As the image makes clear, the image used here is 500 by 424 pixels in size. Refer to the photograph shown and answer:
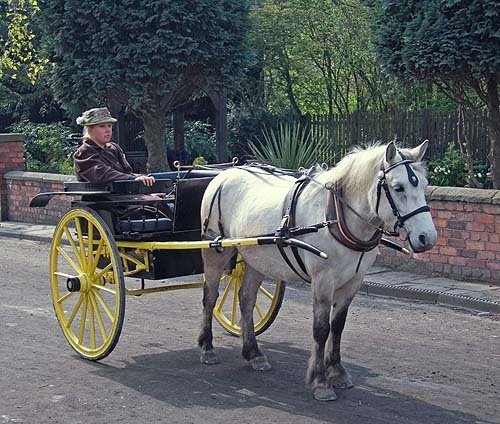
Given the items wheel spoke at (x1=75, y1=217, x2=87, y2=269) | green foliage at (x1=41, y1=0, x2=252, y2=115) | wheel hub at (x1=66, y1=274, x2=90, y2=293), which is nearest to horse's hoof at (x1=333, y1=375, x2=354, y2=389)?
wheel hub at (x1=66, y1=274, x2=90, y2=293)

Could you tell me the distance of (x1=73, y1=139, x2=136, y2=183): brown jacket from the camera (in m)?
8.21

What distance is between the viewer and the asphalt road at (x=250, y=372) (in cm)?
659

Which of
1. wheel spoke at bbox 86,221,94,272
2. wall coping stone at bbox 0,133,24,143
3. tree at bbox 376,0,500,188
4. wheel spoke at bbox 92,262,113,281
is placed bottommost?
wheel spoke at bbox 92,262,113,281

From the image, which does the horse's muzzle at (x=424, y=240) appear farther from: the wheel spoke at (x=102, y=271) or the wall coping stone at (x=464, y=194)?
the wall coping stone at (x=464, y=194)

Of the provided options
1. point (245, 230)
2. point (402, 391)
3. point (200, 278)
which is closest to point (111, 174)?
point (245, 230)

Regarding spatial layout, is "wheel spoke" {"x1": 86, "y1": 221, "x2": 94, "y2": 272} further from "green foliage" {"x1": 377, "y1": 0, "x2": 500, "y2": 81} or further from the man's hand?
"green foliage" {"x1": 377, "y1": 0, "x2": 500, "y2": 81}

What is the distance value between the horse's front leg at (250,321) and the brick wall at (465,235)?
4.11 meters

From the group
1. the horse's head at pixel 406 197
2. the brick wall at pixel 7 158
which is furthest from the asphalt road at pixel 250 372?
the brick wall at pixel 7 158

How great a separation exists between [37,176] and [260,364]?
11.4 metres

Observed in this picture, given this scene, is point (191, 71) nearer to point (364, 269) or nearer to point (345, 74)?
point (345, 74)

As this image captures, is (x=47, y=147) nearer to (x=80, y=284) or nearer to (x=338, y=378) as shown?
(x=80, y=284)

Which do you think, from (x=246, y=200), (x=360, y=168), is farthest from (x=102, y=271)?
(x=360, y=168)

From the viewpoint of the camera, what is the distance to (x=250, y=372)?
301 inches

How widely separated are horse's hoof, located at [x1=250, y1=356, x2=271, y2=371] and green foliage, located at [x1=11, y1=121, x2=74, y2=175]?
582 inches
